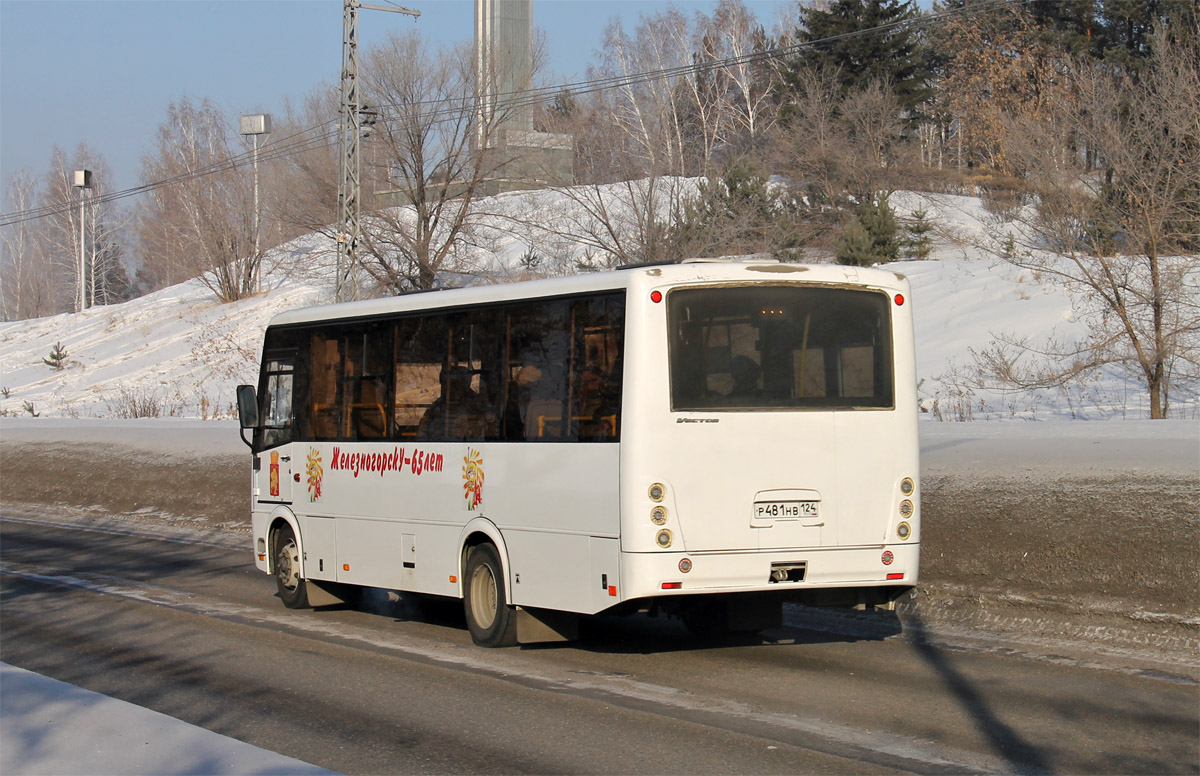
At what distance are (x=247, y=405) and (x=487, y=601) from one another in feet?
15.1

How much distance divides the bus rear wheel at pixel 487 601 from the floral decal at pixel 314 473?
282cm

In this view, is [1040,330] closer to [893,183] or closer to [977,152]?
[893,183]

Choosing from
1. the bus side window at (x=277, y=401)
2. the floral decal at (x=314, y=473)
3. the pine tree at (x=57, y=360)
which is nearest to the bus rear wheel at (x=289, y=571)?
the floral decal at (x=314, y=473)

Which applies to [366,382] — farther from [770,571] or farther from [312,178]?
[312,178]

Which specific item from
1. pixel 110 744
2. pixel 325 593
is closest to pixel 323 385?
pixel 325 593

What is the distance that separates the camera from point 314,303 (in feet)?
193

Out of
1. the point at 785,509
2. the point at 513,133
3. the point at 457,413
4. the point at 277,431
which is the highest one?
the point at 513,133

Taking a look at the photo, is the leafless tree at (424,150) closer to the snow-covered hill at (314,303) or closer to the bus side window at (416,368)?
the snow-covered hill at (314,303)

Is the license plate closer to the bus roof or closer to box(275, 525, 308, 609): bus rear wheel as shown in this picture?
the bus roof

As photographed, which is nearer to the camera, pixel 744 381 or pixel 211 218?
pixel 744 381

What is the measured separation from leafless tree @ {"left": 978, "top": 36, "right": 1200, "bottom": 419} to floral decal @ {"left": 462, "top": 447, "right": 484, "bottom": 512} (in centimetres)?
1381

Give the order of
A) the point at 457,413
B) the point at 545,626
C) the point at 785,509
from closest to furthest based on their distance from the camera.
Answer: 1. the point at 785,509
2. the point at 545,626
3. the point at 457,413

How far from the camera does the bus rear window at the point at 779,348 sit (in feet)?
30.6

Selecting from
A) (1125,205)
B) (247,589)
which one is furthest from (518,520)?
(1125,205)
